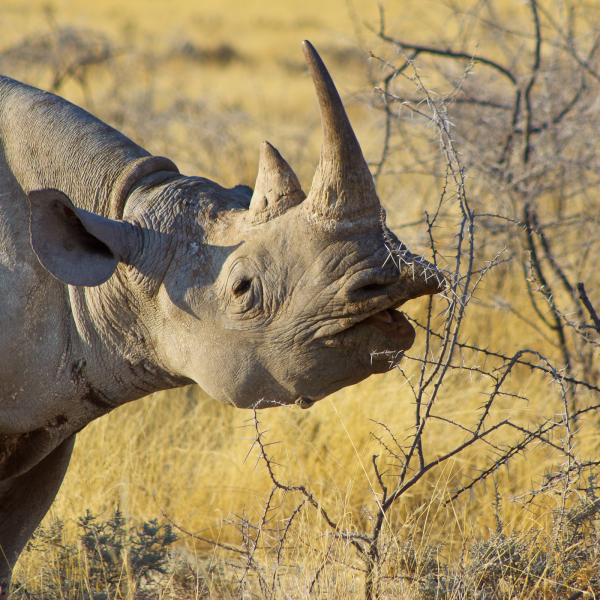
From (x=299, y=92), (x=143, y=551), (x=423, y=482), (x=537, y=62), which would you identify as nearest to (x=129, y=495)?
(x=143, y=551)

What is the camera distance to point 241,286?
3.38 meters

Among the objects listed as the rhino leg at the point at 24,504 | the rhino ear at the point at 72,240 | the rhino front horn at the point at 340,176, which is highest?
the rhino front horn at the point at 340,176

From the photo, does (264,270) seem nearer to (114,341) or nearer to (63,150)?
(114,341)

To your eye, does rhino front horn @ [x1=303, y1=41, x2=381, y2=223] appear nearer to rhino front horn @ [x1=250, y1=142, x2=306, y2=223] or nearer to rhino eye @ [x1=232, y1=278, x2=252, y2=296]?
rhino front horn @ [x1=250, y1=142, x2=306, y2=223]

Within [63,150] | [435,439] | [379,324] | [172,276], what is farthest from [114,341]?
[435,439]

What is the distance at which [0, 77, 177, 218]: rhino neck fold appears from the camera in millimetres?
3717

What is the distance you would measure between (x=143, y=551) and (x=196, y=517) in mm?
907

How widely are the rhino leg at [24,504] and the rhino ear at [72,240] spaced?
3.16ft

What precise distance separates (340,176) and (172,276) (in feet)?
2.07

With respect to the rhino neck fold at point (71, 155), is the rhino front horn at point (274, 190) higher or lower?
lower

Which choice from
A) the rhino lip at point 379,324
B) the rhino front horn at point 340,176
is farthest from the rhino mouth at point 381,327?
the rhino front horn at point 340,176

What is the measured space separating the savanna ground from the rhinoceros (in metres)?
0.25

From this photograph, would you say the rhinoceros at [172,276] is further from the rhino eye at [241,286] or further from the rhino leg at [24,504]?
the rhino leg at [24,504]

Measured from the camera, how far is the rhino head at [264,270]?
10.5ft
